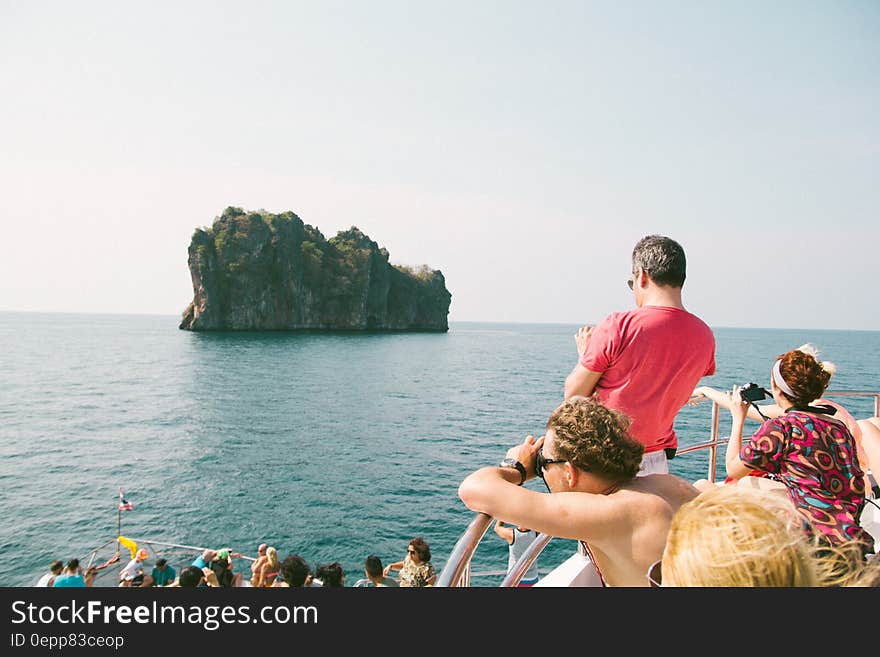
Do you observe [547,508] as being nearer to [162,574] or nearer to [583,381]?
[583,381]

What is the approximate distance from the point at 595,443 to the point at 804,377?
1.41 metres

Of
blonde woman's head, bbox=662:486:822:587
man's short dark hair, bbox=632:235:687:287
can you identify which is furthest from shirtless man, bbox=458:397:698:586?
man's short dark hair, bbox=632:235:687:287

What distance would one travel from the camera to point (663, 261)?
2.54 meters

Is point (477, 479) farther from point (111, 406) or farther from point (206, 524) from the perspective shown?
point (111, 406)

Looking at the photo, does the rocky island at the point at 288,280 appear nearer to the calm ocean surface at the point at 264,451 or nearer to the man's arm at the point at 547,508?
the calm ocean surface at the point at 264,451

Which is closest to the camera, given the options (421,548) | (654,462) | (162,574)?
(654,462)

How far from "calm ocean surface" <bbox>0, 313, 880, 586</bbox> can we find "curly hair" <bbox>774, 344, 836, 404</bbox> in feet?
12.3

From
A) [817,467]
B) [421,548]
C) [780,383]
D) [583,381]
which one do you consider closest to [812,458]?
[817,467]

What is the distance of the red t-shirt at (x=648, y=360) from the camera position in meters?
2.46

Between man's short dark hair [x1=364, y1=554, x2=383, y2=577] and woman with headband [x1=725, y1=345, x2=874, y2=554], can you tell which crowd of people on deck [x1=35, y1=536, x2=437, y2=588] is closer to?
man's short dark hair [x1=364, y1=554, x2=383, y2=577]

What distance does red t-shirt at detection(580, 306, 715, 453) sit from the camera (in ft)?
8.05

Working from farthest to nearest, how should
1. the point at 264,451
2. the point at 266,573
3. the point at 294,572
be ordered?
1. the point at 264,451
2. the point at 266,573
3. the point at 294,572

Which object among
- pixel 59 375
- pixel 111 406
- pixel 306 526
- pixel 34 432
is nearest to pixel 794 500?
pixel 306 526

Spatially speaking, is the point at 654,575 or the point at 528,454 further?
the point at 528,454
